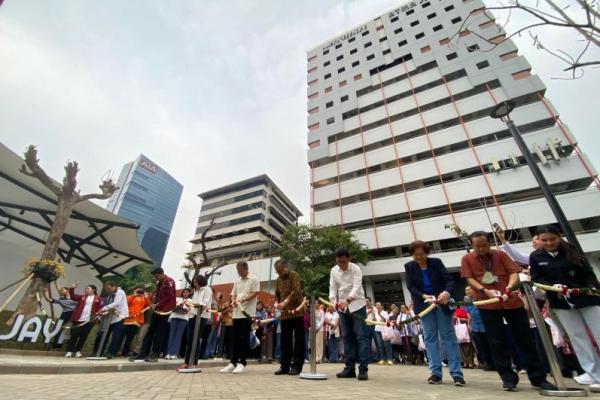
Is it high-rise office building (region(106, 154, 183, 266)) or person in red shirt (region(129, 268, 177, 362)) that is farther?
high-rise office building (region(106, 154, 183, 266))

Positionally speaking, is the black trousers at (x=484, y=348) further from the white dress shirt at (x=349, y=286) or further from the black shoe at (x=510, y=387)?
the white dress shirt at (x=349, y=286)

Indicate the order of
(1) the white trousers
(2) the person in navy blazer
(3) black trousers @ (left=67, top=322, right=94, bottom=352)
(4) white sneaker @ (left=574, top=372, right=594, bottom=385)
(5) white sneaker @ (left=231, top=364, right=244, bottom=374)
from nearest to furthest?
(1) the white trousers, (4) white sneaker @ (left=574, top=372, right=594, bottom=385), (2) the person in navy blazer, (5) white sneaker @ (left=231, top=364, right=244, bottom=374), (3) black trousers @ (left=67, top=322, right=94, bottom=352)

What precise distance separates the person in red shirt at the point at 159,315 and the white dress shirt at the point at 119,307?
0.94 meters

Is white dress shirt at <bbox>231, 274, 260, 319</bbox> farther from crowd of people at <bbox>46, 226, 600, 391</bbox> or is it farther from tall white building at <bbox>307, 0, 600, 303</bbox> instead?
tall white building at <bbox>307, 0, 600, 303</bbox>

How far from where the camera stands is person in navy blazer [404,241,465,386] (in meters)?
3.21

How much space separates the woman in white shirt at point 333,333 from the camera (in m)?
9.06

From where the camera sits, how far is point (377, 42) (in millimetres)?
36125

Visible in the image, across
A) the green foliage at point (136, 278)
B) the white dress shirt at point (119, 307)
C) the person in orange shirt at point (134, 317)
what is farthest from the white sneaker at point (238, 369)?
the green foliage at point (136, 278)

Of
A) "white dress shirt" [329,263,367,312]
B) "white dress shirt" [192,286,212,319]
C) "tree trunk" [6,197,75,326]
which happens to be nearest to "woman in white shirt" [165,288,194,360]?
"white dress shirt" [192,286,212,319]

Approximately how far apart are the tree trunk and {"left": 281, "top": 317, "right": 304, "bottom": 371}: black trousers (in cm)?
621

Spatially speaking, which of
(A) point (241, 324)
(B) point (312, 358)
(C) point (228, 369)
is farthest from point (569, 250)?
(C) point (228, 369)

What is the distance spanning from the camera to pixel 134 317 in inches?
241

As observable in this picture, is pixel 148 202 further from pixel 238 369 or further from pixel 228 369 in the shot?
pixel 238 369

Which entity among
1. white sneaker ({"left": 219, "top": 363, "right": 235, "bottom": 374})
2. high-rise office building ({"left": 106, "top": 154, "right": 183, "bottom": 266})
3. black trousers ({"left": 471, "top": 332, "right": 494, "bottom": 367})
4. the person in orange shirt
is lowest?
white sneaker ({"left": 219, "top": 363, "right": 235, "bottom": 374})
